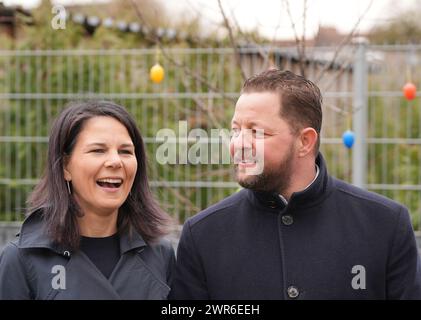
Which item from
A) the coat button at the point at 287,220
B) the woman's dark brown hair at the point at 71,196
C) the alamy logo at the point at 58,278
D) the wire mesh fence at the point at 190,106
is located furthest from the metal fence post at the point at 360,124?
the alamy logo at the point at 58,278

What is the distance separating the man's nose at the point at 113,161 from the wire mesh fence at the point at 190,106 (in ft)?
10.0

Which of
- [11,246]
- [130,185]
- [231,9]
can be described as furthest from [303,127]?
[231,9]

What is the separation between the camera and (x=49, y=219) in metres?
2.83

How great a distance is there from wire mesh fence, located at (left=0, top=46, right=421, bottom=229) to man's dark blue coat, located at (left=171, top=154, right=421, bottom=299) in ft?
9.80

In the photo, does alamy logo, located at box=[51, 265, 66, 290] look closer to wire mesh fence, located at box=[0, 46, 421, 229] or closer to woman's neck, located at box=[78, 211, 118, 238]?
woman's neck, located at box=[78, 211, 118, 238]

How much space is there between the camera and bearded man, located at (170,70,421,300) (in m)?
2.73

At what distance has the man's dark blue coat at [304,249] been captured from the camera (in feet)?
8.96

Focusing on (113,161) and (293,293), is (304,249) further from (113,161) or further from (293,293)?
(113,161)

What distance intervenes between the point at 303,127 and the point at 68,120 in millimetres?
819

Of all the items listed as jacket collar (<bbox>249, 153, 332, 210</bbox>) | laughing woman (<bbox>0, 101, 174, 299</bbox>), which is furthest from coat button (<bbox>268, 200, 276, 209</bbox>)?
laughing woman (<bbox>0, 101, 174, 299</bbox>)

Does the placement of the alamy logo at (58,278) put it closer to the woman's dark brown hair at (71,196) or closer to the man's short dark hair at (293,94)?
the woman's dark brown hair at (71,196)

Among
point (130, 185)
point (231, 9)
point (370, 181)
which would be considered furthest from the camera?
point (370, 181)
